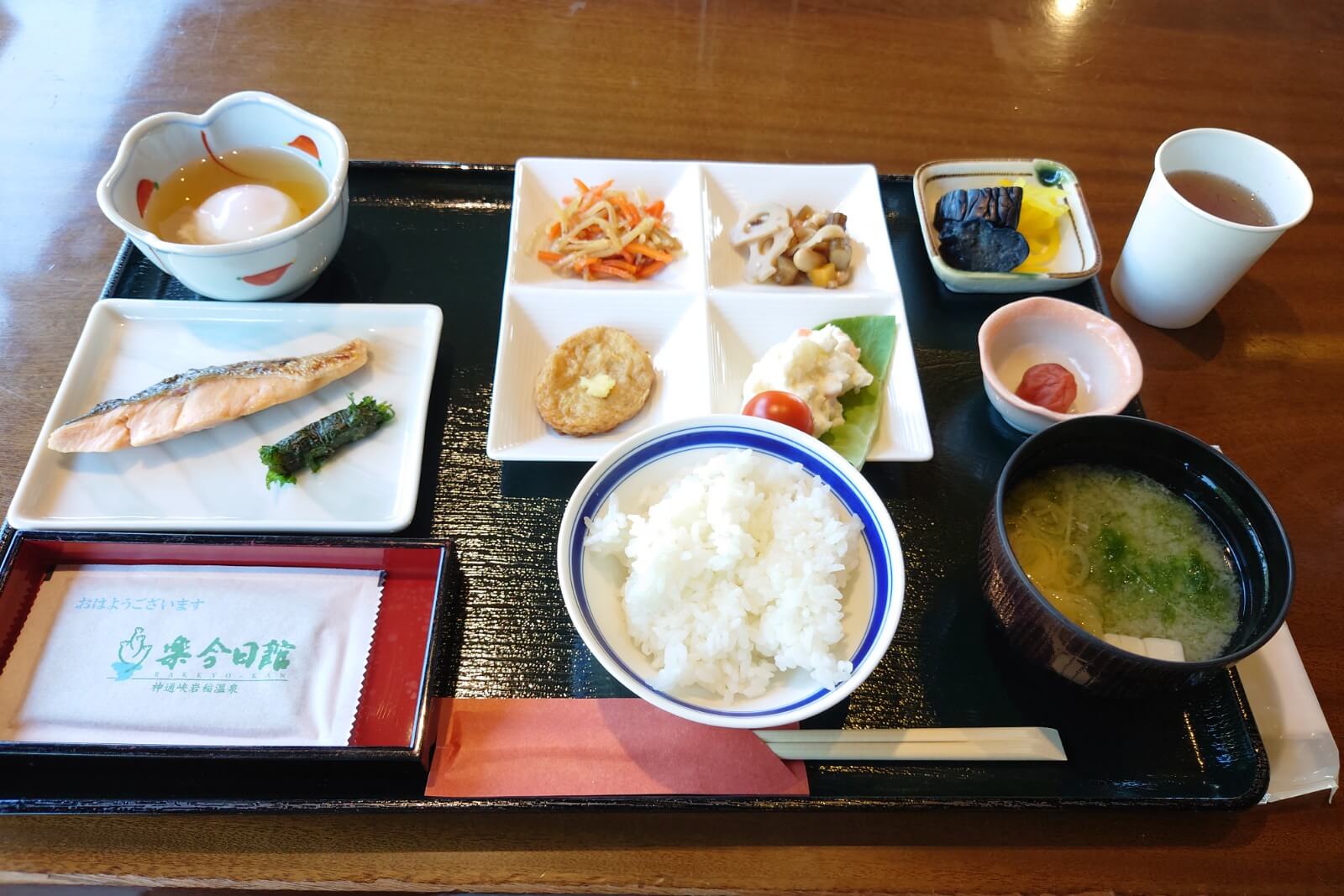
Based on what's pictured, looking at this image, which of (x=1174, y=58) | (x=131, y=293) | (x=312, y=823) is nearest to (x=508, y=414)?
(x=312, y=823)

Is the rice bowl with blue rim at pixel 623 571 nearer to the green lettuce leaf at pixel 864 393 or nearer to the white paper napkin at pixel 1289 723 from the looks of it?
the green lettuce leaf at pixel 864 393

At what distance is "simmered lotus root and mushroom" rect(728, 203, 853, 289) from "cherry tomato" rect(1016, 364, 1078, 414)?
1.90 ft

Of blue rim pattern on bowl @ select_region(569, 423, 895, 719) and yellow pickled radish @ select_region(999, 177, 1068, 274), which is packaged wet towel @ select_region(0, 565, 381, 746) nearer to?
blue rim pattern on bowl @ select_region(569, 423, 895, 719)

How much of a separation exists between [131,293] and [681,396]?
1.52m

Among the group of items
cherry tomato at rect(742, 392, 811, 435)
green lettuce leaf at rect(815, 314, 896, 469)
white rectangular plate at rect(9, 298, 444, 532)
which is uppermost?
cherry tomato at rect(742, 392, 811, 435)

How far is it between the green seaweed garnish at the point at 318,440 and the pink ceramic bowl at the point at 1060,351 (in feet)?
4.99

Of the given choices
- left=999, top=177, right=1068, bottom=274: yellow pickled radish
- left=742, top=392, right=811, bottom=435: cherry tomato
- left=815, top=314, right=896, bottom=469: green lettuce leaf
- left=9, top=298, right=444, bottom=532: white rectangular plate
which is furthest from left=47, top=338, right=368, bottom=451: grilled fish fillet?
left=999, top=177, right=1068, bottom=274: yellow pickled radish

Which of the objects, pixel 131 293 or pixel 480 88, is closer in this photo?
pixel 131 293

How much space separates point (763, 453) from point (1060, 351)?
3.23 feet

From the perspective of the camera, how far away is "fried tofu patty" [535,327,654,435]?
6.40 ft

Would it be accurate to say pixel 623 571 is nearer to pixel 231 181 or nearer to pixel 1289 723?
pixel 1289 723

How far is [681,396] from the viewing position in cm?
205

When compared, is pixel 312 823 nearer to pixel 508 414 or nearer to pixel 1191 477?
pixel 508 414

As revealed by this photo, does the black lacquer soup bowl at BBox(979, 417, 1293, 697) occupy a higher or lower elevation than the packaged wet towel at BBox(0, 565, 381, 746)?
higher
